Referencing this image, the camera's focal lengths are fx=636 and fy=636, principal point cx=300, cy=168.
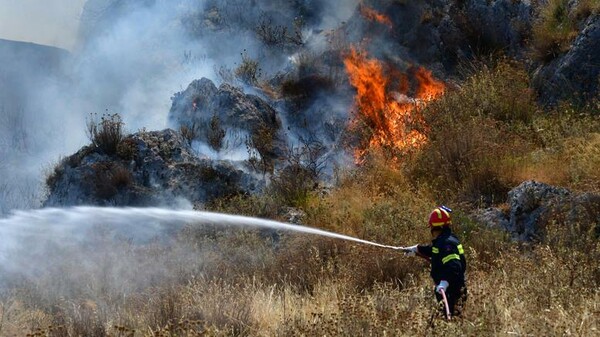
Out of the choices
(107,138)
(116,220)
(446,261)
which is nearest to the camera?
(446,261)

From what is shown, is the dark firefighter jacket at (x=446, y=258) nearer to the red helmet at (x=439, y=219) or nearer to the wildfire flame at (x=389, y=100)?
the red helmet at (x=439, y=219)

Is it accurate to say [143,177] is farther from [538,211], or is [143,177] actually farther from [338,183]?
[538,211]

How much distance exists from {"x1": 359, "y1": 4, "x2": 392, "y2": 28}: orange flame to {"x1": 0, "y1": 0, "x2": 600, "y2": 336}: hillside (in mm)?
76

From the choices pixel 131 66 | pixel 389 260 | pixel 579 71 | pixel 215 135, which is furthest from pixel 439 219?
pixel 131 66

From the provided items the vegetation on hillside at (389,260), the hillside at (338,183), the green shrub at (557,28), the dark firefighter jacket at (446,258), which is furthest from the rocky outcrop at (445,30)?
the dark firefighter jacket at (446,258)

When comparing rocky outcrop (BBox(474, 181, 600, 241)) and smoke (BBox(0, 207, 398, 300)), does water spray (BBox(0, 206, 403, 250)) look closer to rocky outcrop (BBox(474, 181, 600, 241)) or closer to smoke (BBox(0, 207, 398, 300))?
smoke (BBox(0, 207, 398, 300))

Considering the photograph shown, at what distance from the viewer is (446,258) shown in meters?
5.09

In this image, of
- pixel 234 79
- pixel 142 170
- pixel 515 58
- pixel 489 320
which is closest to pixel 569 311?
pixel 489 320

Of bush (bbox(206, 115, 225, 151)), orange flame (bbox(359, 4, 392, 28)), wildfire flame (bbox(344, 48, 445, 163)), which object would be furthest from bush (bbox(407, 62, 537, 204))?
bush (bbox(206, 115, 225, 151))

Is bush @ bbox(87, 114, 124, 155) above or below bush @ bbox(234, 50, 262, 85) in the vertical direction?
below

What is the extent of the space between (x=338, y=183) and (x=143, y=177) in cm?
342

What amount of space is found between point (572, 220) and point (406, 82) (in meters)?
7.67

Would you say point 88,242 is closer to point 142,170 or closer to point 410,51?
point 142,170

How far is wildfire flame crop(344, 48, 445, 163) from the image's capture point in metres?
12.0
